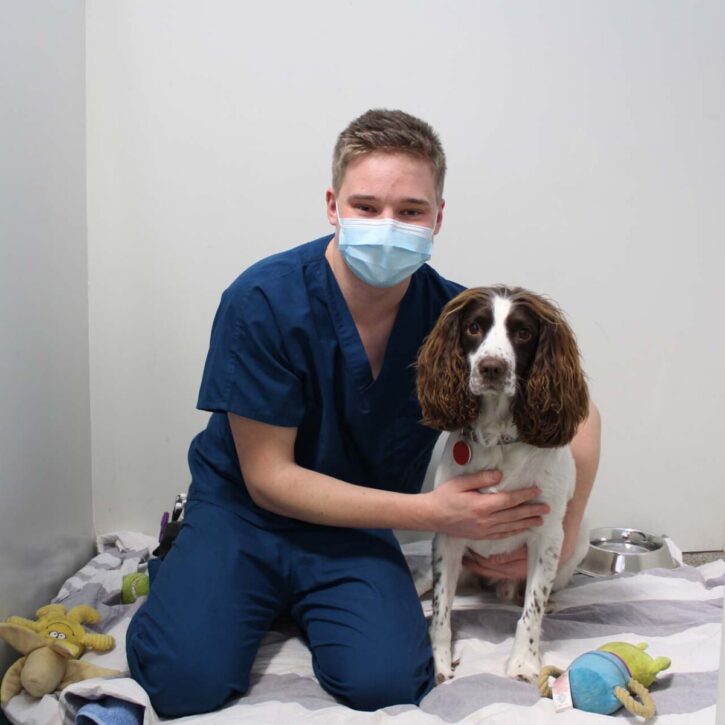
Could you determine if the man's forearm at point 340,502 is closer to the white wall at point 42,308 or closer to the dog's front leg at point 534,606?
the dog's front leg at point 534,606

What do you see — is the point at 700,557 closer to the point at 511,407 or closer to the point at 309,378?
the point at 511,407

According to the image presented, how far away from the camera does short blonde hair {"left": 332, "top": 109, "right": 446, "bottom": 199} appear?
1704mm

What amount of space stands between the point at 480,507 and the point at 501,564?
30cm

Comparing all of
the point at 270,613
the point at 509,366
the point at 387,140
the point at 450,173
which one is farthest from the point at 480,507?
the point at 450,173

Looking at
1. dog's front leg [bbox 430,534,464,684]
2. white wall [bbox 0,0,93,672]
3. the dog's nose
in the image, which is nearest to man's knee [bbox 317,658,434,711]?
dog's front leg [bbox 430,534,464,684]

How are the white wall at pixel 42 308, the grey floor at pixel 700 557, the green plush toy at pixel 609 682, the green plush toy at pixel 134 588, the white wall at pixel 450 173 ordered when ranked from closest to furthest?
the green plush toy at pixel 609 682 → the white wall at pixel 42 308 → the green plush toy at pixel 134 588 → the white wall at pixel 450 173 → the grey floor at pixel 700 557

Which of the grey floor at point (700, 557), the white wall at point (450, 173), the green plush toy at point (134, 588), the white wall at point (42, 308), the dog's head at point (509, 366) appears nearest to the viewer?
the dog's head at point (509, 366)

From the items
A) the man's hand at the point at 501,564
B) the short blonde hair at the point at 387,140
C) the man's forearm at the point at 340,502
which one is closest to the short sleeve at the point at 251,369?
the man's forearm at the point at 340,502

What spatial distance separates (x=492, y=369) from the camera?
160 cm

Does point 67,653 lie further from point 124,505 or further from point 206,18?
point 206,18

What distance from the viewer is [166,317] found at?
2461 millimetres

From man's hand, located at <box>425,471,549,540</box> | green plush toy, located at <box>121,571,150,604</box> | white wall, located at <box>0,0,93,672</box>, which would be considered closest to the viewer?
man's hand, located at <box>425,471,549,540</box>

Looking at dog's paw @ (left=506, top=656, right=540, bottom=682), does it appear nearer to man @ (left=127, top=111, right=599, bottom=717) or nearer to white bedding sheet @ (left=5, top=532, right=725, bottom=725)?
white bedding sheet @ (left=5, top=532, right=725, bottom=725)

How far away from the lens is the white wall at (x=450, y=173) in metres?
2.35
